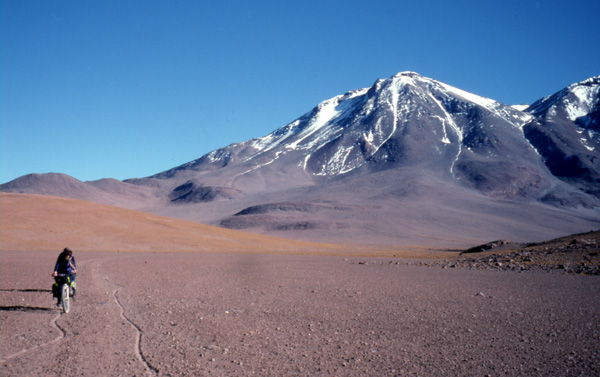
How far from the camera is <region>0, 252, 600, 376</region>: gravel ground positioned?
23.9ft

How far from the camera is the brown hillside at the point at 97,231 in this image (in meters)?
40.1

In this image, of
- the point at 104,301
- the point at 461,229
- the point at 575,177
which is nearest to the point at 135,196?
the point at 461,229

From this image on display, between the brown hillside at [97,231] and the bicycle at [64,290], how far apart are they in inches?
1109

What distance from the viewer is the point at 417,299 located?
1425 cm

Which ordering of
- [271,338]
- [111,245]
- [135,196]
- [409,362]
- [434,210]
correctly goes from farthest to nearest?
[135,196]
[434,210]
[111,245]
[271,338]
[409,362]

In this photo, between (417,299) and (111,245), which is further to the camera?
(111,245)

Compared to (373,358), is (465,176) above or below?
above

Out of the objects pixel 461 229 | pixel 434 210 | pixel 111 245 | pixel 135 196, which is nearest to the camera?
pixel 111 245

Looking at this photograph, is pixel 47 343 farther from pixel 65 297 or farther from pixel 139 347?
pixel 65 297

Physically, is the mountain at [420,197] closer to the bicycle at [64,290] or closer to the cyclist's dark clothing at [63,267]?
the cyclist's dark clothing at [63,267]

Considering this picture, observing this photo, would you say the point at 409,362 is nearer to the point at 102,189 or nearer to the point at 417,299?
the point at 417,299

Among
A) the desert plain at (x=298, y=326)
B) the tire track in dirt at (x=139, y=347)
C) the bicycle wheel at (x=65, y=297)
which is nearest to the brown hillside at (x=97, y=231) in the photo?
the desert plain at (x=298, y=326)

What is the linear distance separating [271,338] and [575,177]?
609ft

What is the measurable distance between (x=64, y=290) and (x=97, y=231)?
37676 mm
